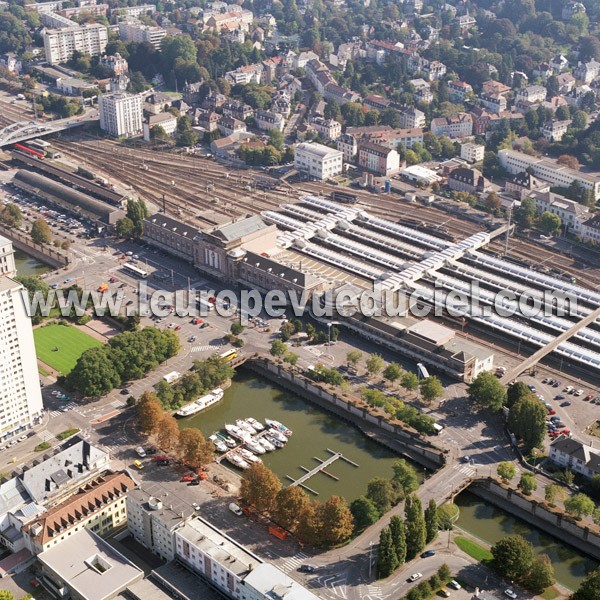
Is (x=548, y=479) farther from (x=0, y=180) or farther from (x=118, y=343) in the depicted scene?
(x=0, y=180)

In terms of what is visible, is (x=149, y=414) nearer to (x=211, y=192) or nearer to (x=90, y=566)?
(x=90, y=566)

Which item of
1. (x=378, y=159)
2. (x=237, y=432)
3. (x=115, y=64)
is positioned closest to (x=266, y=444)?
(x=237, y=432)

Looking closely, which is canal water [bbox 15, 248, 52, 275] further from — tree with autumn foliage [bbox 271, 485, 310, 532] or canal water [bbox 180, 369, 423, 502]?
tree with autumn foliage [bbox 271, 485, 310, 532]

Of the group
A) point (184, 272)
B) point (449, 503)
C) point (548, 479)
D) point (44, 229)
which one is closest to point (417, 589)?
point (449, 503)

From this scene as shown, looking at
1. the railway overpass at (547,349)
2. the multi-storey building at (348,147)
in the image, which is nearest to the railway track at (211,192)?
the multi-storey building at (348,147)

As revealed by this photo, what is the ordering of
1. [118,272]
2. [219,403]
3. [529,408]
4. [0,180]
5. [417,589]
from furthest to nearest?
1. [0,180]
2. [118,272]
3. [219,403]
4. [529,408]
5. [417,589]

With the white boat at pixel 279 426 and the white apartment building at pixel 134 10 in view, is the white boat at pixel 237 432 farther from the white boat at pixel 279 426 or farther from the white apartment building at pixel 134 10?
the white apartment building at pixel 134 10

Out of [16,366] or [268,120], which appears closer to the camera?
[16,366]
